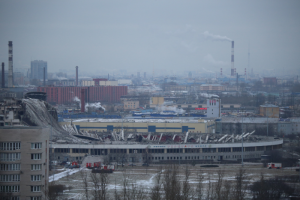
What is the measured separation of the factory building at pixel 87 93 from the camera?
4603 centimetres

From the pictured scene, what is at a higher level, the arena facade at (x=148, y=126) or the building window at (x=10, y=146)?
the building window at (x=10, y=146)

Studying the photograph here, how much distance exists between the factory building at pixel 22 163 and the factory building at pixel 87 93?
1364 inches

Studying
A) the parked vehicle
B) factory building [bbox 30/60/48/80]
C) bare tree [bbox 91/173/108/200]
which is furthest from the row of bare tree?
factory building [bbox 30/60/48/80]

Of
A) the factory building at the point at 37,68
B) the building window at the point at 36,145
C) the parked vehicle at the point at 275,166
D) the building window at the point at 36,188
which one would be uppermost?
the factory building at the point at 37,68

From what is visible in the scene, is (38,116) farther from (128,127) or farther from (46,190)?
(46,190)

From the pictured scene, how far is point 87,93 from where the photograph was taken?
47.3 m

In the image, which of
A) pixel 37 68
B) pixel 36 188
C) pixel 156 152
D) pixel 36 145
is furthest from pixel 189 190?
pixel 37 68

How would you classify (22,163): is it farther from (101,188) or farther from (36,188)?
(101,188)

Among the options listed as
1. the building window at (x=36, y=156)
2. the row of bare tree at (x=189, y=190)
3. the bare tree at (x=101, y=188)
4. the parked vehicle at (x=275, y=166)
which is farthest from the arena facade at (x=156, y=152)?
the building window at (x=36, y=156)

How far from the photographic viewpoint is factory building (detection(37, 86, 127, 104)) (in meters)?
46.0

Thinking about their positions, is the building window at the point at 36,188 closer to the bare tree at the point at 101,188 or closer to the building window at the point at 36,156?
the building window at the point at 36,156

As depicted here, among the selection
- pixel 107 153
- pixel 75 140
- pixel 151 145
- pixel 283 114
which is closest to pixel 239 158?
pixel 151 145

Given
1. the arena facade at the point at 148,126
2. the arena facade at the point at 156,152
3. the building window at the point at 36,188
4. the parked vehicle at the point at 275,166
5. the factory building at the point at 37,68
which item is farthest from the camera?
the factory building at the point at 37,68

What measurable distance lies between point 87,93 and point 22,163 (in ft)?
127
